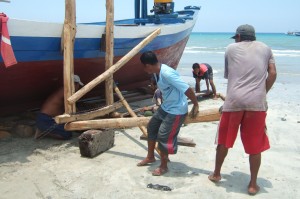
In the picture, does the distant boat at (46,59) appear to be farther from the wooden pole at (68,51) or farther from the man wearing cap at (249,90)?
the man wearing cap at (249,90)

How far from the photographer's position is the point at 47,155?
455 cm

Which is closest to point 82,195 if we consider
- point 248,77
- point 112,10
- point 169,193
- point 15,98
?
point 169,193

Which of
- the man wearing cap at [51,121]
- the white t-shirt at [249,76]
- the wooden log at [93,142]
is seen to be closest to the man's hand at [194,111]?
the white t-shirt at [249,76]

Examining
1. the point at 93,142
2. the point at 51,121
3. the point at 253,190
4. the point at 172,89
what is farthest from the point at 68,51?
the point at 253,190

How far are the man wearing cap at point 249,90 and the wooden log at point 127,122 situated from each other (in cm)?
39

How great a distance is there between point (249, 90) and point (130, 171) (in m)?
1.70

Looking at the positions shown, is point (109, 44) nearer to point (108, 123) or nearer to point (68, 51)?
point (68, 51)

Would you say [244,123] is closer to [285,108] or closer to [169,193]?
[169,193]

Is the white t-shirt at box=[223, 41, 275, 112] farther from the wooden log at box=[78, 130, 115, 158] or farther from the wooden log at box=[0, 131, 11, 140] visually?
the wooden log at box=[0, 131, 11, 140]

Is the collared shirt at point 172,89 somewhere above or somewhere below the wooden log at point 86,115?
above

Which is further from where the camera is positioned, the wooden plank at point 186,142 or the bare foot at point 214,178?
the wooden plank at point 186,142

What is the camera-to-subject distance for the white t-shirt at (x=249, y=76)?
3240 mm

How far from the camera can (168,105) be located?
380 centimetres

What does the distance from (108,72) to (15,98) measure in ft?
5.22
